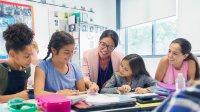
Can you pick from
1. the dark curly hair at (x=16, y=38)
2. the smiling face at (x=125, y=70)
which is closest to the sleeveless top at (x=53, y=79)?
the dark curly hair at (x=16, y=38)

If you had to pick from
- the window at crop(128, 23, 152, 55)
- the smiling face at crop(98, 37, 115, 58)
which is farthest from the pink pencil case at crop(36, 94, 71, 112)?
the window at crop(128, 23, 152, 55)

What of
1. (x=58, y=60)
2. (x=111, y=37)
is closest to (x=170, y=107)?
(x=58, y=60)

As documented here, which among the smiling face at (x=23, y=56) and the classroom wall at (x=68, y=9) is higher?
the classroom wall at (x=68, y=9)

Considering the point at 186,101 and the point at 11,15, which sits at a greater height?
the point at 11,15

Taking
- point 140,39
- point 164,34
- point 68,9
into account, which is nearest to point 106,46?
point 164,34

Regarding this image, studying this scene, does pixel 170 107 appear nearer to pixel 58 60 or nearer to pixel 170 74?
pixel 58 60

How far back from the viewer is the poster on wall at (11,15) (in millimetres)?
3086

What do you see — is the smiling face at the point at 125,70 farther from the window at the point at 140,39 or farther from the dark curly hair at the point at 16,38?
the window at the point at 140,39

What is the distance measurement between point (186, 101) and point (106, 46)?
1584 millimetres

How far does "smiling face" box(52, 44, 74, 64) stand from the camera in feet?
5.05

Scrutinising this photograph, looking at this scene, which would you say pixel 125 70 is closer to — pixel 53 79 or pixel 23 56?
pixel 53 79

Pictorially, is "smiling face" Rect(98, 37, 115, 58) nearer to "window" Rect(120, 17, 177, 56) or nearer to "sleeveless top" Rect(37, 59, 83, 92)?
"sleeveless top" Rect(37, 59, 83, 92)

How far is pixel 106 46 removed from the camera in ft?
6.45

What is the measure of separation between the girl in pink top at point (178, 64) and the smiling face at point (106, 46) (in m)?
0.49
